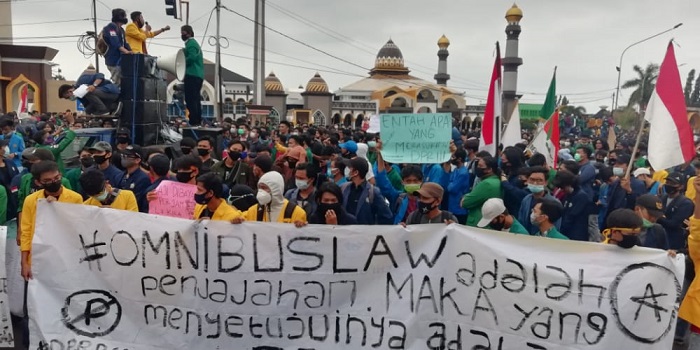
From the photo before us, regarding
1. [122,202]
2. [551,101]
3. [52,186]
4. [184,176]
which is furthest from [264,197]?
[551,101]

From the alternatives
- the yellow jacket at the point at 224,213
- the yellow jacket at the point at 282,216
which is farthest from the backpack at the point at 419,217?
the yellow jacket at the point at 224,213

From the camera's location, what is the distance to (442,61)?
86.2 metres

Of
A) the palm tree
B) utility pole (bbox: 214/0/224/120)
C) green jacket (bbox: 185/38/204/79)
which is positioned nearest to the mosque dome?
the palm tree

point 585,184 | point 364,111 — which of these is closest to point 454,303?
point 585,184

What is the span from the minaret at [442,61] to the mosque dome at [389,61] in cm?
758

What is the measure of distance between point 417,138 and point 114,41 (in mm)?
5007

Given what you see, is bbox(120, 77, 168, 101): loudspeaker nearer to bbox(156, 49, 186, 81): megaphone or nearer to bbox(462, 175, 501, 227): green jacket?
A: bbox(156, 49, 186, 81): megaphone

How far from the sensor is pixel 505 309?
3.73 metres

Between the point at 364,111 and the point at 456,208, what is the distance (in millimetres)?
55587

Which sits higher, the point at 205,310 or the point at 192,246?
the point at 192,246

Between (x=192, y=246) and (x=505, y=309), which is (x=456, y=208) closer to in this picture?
(x=505, y=309)

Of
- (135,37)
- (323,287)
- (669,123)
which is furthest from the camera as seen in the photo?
(135,37)

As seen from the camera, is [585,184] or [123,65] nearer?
[585,184]

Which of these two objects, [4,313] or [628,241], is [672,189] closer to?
[628,241]
